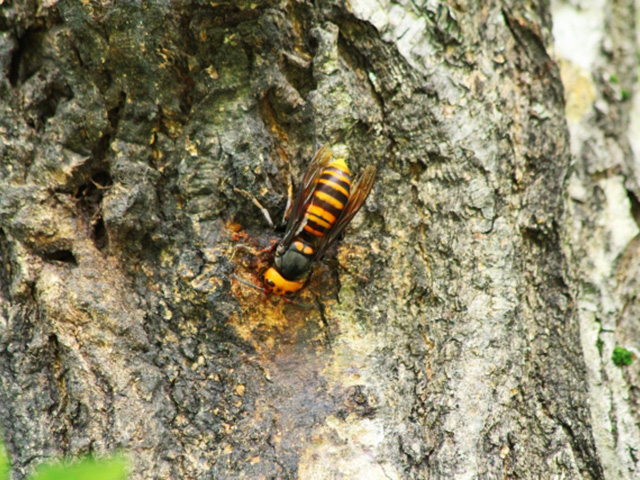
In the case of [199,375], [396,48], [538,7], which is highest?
[538,7]

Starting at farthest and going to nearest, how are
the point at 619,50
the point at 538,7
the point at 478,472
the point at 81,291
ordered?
the point at 619,50, the point at 538,7, the point at 81,291, the point at 478,472

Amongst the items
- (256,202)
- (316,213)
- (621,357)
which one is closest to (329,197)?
(316,213)

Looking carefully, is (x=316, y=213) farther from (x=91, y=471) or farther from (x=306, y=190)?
(x=91, y=471)

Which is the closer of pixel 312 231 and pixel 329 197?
pixel 329 197

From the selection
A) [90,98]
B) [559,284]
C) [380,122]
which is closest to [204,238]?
[90,98]

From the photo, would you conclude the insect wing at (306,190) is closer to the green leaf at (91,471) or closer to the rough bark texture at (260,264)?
the rough bark texture at (260,264)

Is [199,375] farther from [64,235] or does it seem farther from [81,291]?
[64,235]
